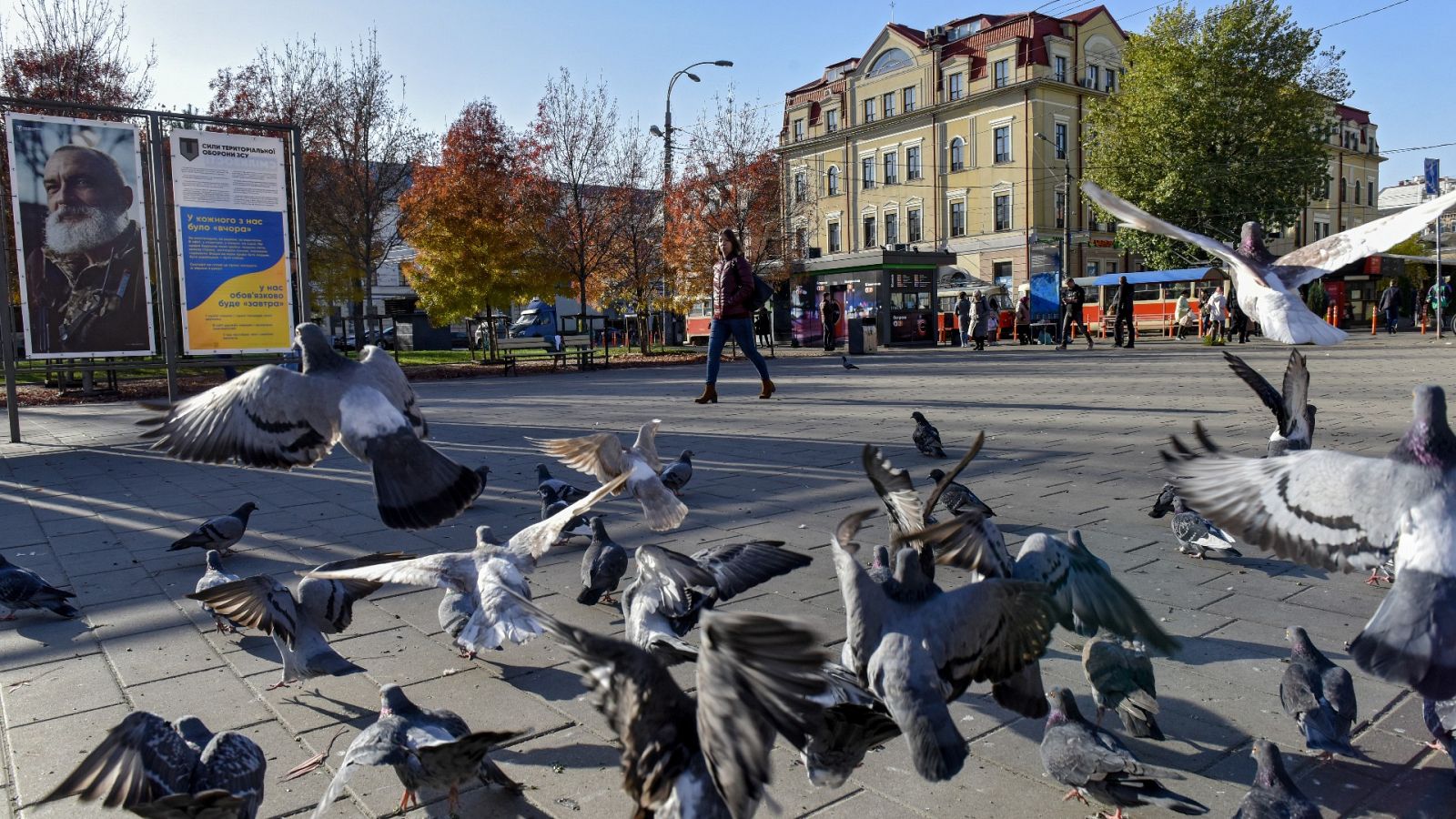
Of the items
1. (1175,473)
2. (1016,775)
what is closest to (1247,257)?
→ (1175,473)

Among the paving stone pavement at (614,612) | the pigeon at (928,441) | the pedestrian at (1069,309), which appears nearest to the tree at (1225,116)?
the pedestrian at (1069,309)

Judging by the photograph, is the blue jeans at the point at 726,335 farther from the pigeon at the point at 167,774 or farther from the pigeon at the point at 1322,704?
the pigeon at the point at 167,774

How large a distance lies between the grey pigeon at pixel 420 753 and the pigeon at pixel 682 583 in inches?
23.5

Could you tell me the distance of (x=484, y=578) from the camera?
328 cm

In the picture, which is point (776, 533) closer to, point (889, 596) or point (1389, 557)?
point (889, 596)

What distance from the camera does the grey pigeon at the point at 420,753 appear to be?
2379 millimetres

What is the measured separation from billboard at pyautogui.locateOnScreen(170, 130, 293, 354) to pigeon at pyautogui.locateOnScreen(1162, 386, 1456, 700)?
10456 mm

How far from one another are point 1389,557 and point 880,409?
30.2ft

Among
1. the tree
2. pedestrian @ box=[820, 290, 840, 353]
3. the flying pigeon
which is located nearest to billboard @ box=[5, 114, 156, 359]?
the flying pigeon

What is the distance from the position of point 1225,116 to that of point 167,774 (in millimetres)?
42950

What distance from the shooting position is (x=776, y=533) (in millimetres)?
5496

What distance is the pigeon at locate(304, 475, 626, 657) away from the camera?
3.03 meters

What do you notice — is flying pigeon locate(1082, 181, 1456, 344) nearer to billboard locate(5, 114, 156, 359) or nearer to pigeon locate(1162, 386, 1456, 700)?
pigeon locate(1162, 386, 1456, 700)

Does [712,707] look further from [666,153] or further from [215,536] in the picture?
[666,153]
